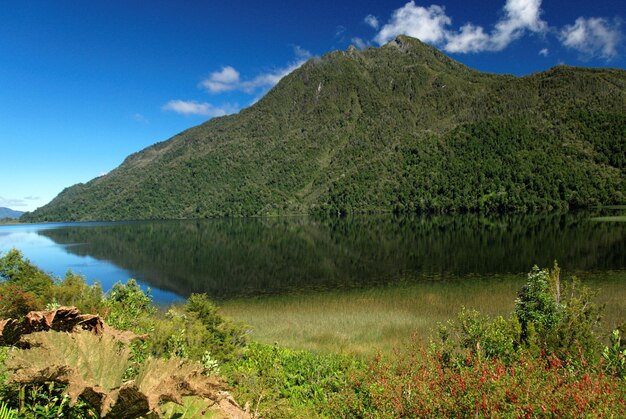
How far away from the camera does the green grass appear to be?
28.3 m

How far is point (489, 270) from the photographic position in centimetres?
5284

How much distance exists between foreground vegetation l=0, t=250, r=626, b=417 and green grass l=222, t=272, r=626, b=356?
25.6 ft

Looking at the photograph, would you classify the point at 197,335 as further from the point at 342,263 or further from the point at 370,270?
the point at 342,263

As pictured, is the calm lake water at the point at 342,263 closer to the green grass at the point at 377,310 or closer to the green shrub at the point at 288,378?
the green grass at the point at 377,310

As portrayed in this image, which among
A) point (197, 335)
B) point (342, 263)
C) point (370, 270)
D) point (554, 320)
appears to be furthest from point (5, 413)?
point (342, 263)

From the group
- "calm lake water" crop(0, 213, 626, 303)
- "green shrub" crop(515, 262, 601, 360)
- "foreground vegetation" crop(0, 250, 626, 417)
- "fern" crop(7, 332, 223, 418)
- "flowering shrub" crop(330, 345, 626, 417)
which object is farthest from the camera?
"calm lake water" crop(0, 213, 626, 303)

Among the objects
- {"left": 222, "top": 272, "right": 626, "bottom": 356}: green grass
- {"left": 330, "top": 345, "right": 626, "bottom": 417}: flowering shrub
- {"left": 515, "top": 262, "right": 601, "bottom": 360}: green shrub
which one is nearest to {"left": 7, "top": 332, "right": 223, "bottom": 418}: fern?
{"left": 330, "top": 345, "right": 626, "bottom": 417}: flowering shrub

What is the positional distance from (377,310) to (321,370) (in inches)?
799

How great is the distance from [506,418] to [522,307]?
1336 cm

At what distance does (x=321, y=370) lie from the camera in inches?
675

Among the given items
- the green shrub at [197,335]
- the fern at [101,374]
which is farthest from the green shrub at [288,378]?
the fern at [101,374]

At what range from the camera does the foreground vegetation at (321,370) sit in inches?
165

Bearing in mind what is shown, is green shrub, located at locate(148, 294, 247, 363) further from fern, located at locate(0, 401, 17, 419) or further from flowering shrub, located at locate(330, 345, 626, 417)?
fern, located at locate(0, 401, 17, 419)

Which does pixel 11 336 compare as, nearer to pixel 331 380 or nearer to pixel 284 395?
pixel 284 395
